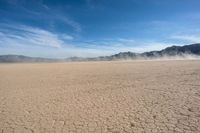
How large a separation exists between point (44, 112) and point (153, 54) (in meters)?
135

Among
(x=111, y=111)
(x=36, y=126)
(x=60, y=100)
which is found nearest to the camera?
(x=36, y=126)

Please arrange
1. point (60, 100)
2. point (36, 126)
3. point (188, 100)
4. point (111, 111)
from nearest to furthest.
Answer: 1. point (36, 126)
2. point (111, 111)
3. point (188, 100)
4. point (60, 100)

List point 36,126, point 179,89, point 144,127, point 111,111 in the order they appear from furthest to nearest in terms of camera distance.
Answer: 1. point 179,89
2. point 111,111
3. point 36,126
4. point 144,127

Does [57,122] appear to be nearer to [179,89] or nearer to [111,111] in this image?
[111,111]

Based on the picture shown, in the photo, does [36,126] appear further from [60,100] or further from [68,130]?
[60,100]

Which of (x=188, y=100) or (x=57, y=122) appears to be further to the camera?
(x=188, y=100)

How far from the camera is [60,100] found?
7914mm

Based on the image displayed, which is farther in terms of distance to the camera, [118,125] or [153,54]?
[153,54]

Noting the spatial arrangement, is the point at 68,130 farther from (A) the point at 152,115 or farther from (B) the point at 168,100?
(B) the point at 168,100

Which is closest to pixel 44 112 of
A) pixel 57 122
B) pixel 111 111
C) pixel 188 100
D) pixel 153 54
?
pixel 57 122

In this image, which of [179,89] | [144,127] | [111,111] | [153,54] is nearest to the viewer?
[144,127]

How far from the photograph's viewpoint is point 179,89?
8562 mm

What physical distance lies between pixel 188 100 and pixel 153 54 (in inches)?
5253

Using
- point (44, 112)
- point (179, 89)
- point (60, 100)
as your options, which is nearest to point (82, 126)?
point (44, 112)
